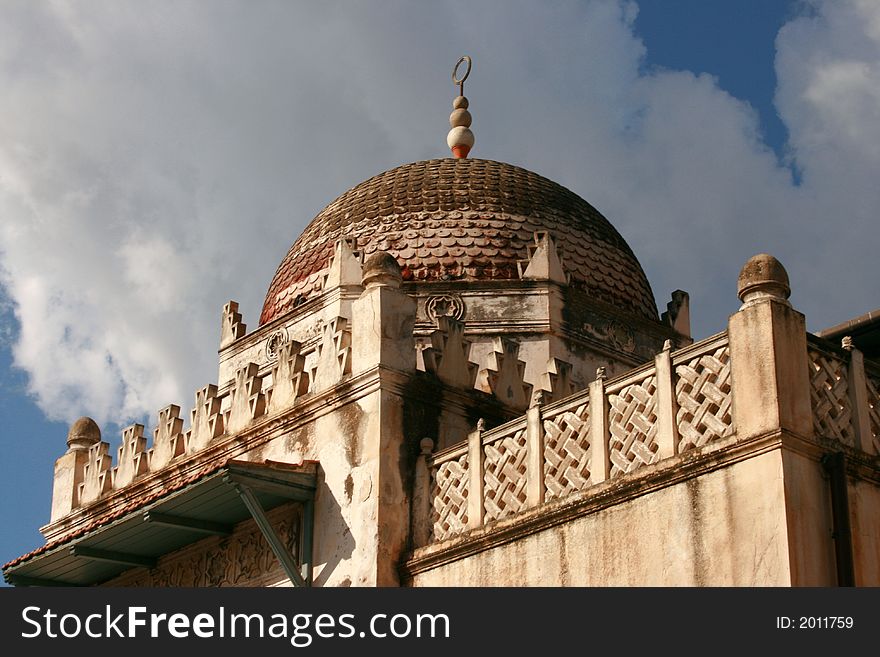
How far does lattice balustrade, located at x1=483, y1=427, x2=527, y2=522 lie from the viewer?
15484mm

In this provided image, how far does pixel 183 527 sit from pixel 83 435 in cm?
439

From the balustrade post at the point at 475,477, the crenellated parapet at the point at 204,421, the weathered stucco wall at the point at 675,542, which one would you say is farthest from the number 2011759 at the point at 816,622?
the crenellated parapet at the point at 204,421

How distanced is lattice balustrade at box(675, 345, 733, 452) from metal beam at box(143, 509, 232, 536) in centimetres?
582

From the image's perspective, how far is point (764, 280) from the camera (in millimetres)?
13430

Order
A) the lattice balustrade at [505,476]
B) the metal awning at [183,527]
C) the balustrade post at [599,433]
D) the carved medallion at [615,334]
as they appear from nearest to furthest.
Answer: the balustrade post at [599,433] < the lattice balustrade at [505,476] < the metal awning at [183,527] < the carved medallion at [615,334]

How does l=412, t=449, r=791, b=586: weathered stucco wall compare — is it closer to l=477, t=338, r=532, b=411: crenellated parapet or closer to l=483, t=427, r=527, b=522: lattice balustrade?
l=483, t=427, r=527, b=522: lattice balustrade

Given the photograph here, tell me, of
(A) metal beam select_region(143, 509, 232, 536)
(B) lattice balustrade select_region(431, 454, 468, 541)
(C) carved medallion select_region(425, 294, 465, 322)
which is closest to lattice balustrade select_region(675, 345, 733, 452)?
(B) lattice balustrade select_region(431, 454, 468, 541)

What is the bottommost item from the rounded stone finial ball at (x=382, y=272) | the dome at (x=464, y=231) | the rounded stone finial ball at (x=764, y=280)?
the rounded stone finial ball at (x=764, y=280)

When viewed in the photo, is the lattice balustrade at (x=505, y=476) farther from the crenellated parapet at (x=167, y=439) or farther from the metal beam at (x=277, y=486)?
the crenellated parapet at (x=167, y=439)

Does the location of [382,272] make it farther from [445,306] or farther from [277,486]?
[445,306]

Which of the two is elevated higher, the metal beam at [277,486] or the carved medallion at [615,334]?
the carved medallion at [615,334]

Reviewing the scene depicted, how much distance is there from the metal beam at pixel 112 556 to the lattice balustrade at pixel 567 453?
18.2 ft

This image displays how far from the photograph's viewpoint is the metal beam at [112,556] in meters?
18.0

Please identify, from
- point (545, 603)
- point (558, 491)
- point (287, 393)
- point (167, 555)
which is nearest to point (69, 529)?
point (167, 555)
